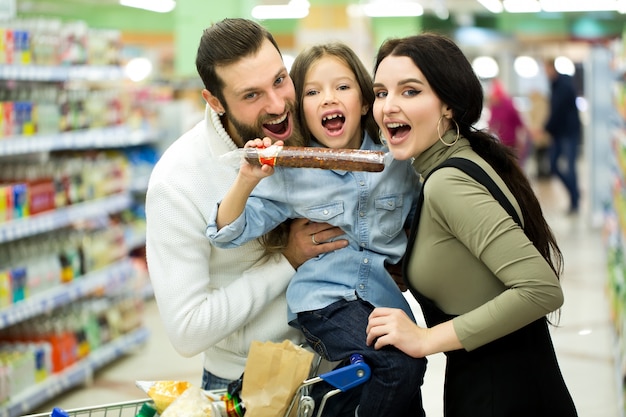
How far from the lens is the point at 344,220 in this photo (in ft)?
7.04

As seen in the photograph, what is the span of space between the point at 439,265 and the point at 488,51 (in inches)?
1108

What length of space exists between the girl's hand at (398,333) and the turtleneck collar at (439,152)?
35 centimetres

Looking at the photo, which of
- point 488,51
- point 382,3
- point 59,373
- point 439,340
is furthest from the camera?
point 488,51

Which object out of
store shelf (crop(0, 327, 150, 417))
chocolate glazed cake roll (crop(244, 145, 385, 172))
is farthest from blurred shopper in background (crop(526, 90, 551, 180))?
chocolate glazed cake roll (crop(244, 145, 385, 172))

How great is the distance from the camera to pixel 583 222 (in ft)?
37.8

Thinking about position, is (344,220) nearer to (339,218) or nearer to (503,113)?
(339,218)

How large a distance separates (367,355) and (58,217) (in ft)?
11.8

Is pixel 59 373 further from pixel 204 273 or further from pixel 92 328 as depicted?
pixel 204 273

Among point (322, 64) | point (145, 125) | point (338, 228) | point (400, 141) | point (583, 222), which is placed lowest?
point (583, 222)

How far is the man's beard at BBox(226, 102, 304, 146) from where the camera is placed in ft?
7.30

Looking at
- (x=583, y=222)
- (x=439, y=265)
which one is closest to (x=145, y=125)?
(x=439, y=265)

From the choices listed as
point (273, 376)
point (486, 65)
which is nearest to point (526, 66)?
point (486, 65)

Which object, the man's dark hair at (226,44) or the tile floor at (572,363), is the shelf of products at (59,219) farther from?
the man's dark hair at (226,44)

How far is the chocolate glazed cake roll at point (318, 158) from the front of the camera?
1941 millimetres
